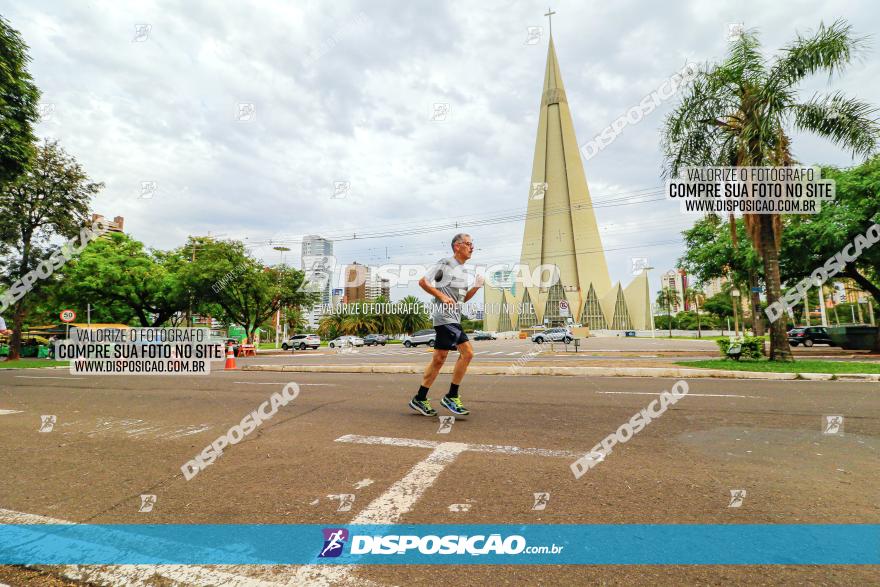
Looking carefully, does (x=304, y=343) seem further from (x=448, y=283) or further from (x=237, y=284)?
(x=448, y=283)

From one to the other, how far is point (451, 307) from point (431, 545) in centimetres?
303

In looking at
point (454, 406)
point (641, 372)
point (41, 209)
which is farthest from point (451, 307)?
point (41, 209)

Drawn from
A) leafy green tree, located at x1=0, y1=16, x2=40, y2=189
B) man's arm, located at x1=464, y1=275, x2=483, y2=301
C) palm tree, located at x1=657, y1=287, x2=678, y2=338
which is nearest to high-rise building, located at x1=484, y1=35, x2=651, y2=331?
palm tree, located at x1=657, y1=287, x2=678, y2=338

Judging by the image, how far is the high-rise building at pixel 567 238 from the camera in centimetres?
8750

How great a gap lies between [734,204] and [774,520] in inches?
519

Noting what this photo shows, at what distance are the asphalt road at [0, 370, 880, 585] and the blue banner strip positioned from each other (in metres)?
0.08

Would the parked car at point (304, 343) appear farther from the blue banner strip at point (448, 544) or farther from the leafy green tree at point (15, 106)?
the blue banner strip at point (448, 544)

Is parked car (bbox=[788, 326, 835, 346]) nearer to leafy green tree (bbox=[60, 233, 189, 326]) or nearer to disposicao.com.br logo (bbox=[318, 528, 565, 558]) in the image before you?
disposicao.com.br logo (bbox=[318, 528, 565, 558])

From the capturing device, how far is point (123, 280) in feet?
103

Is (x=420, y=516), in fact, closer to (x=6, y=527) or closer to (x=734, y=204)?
(x=6, y=527)

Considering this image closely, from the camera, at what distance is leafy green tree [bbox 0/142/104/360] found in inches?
833

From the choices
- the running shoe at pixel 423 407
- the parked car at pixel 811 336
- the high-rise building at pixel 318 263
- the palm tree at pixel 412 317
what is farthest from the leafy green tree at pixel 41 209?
the palm tree at pixel 412 317

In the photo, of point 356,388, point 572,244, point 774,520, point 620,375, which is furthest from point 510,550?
point 572,244

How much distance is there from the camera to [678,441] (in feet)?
12.8
